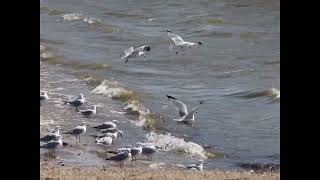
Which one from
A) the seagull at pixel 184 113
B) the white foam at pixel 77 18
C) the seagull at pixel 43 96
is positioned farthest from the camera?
the white foam at pixel 77 18

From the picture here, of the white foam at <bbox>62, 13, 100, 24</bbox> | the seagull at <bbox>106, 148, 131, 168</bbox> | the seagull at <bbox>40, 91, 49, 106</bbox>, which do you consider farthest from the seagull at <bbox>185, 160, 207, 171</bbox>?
the white foam at <bbox>62, 13, 100, 24</bbox>

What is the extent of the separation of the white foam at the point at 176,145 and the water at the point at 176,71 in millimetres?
28

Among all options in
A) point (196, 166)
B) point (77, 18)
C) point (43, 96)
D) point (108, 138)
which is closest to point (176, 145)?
point (108, 138)

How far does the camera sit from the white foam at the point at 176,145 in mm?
8750

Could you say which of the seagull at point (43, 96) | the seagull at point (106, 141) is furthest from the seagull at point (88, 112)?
the seagull at point (106, 141)

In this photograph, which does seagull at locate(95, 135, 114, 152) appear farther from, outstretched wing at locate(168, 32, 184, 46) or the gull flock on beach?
outstretched wing at locate(168, 32, 184, 46)

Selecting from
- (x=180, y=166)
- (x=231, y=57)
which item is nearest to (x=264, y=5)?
(x=231, y=57)

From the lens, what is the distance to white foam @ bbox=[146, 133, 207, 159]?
8.75 m

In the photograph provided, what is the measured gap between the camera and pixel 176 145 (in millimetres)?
8914

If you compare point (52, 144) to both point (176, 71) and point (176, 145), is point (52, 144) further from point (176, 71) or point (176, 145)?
point (176, 71)

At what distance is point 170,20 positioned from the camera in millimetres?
20547

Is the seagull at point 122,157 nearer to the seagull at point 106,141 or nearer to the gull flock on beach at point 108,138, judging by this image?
the gull flock on beach at point 108,138

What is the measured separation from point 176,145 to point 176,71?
577cm
